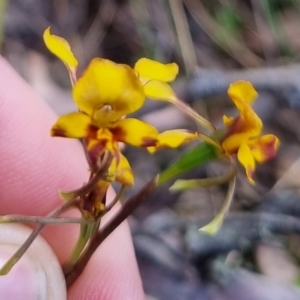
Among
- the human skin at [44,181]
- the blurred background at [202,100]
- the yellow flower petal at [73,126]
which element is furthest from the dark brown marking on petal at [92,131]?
the blurred background at [202,100]

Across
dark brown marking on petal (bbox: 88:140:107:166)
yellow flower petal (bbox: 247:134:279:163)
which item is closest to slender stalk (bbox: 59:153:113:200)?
dark brown marking on petal (bbox: 88:140:107:166)

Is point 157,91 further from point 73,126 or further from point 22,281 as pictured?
point 22,281

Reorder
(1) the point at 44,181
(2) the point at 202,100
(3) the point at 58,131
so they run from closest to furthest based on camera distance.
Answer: (3) the point at 58,131 < (1) the point at 44,181 < (2) the point at 202,100

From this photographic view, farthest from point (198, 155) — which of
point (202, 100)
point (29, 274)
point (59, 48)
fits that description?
point (202, 100)

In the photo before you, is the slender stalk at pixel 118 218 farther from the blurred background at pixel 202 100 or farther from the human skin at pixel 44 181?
the blurred background at pixel 202 100

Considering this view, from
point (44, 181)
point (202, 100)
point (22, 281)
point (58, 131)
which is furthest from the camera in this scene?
point (202, 100)

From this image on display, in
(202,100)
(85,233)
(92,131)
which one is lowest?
(202,100)

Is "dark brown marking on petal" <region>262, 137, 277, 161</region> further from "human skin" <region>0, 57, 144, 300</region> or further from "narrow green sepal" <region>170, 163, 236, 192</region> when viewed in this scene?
"human skin" <region>0, 57, 144, 300</region>

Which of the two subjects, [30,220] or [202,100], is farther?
[202,100]
